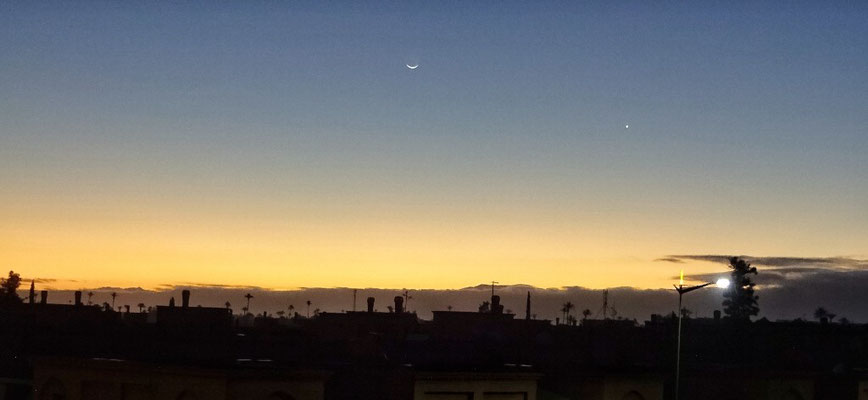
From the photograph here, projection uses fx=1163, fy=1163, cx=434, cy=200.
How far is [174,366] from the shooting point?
4672cm

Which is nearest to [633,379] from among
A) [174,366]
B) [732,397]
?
[732,397]

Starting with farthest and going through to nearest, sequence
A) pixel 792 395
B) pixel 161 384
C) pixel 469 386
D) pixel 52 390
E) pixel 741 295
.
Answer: pixel 741 295 → pixel 792 395 → pixel 52 390 → pixel 469 386 → pixel 161 384

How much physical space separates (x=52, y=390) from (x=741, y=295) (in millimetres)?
122607

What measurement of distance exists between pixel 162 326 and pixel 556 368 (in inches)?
871

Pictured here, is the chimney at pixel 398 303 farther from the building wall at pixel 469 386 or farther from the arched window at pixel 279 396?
the arched window at pixel 279 396

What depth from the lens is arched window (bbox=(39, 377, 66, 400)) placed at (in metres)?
51.7

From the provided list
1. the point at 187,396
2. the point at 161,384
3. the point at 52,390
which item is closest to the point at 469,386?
the point at 187,396

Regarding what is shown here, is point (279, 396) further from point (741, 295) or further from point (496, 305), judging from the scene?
point (741, 295)

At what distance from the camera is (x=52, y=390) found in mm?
52281

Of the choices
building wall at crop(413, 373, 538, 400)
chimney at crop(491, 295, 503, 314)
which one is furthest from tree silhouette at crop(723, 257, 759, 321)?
building wall at crop(413, 373, 538, 400)

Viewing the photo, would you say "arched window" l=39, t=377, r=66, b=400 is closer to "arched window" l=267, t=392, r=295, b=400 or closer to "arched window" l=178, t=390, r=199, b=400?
"arched window" l=178, t=390, r=199, b=400

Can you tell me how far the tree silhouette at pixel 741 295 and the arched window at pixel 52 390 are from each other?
11917 centimetres

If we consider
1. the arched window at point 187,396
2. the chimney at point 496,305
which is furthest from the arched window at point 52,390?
the chimney at point 496,305

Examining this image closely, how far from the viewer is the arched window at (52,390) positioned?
51719 millimetres
